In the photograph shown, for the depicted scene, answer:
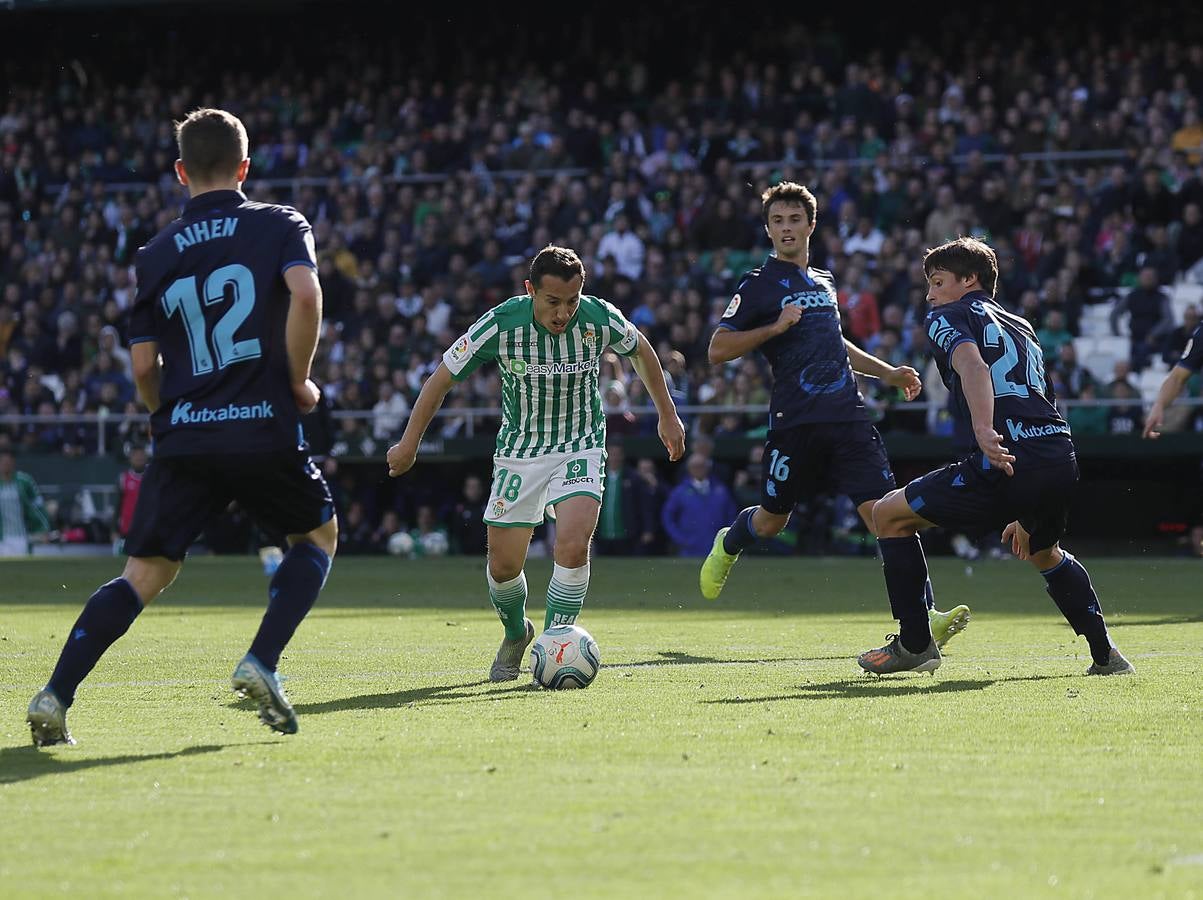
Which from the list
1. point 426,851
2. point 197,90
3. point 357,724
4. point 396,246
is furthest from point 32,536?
point 426,851

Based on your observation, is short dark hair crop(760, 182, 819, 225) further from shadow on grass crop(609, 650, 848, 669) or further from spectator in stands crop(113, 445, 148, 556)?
spectator in stands crop(113, 445, 148, 556)

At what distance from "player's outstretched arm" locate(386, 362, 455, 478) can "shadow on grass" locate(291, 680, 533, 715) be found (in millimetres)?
915

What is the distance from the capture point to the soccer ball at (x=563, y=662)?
813cm

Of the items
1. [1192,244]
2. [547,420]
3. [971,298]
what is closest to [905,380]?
[971,298]

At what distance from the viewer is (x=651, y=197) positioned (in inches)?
1078

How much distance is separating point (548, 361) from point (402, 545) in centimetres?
1496

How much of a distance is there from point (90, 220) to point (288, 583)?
85.1ft

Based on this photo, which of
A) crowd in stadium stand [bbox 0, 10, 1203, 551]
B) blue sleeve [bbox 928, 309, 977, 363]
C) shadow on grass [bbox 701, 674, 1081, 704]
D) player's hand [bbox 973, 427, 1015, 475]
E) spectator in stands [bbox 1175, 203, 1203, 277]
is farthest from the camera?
crowd in stadium stand [bbox 0, 10, 1203, 551]

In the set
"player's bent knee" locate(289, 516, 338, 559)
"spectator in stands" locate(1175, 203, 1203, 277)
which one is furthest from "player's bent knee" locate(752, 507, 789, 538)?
"spectator in stands" locate(1175, 203, 1203, 277)

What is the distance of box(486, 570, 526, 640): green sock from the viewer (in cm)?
882

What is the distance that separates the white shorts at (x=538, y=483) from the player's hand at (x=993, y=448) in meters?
1.66

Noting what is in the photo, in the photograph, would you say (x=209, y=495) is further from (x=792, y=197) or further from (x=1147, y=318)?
Result: (x=1147, y=318)

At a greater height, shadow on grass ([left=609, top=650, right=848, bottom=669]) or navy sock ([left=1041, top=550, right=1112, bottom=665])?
navy sock ([left=1041, top=550, right=1112, bottom=665])

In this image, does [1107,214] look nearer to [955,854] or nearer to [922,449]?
[922,449]
